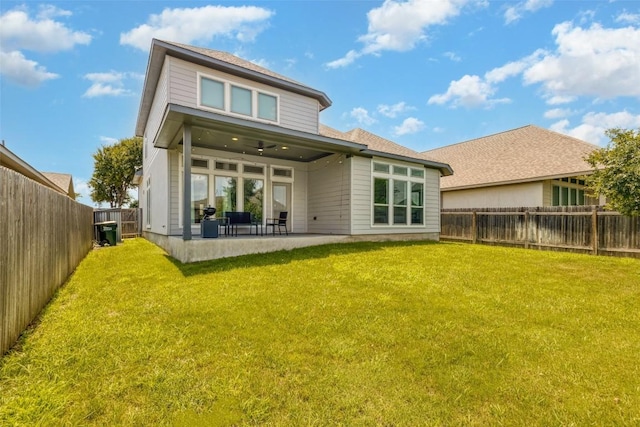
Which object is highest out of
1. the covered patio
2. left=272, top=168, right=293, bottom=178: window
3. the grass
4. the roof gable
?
the roof gable

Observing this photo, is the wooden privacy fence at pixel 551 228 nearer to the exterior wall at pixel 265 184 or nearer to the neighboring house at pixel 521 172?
the neighboring house at pixel 521 172

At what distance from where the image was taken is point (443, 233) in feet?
46.8

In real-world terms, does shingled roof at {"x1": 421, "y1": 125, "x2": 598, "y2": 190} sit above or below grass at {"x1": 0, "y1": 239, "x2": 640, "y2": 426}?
above

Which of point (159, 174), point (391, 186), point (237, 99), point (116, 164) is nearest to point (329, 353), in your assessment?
point (391, 186)

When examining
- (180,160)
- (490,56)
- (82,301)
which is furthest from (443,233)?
(82,301)

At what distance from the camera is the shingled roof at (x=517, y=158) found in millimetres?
12617

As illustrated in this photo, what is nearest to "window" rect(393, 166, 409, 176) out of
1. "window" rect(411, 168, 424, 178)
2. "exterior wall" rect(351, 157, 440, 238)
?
"exterior wall" rect(351, 157, 440, 238)

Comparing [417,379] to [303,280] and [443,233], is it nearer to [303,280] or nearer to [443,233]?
[303,280]

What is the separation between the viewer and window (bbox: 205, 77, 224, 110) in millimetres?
9344

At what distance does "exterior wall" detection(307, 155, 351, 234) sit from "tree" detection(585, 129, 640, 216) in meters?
7.06

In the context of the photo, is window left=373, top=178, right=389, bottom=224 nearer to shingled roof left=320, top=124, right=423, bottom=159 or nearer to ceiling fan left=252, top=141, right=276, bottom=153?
shingled roof left=320, top=124, right=423, bottom=159

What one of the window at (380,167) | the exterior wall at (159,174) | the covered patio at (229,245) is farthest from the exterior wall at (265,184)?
the window at (380,167)

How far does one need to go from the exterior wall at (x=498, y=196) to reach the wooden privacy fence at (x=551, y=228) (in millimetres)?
2233

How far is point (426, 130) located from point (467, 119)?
2937 mm
